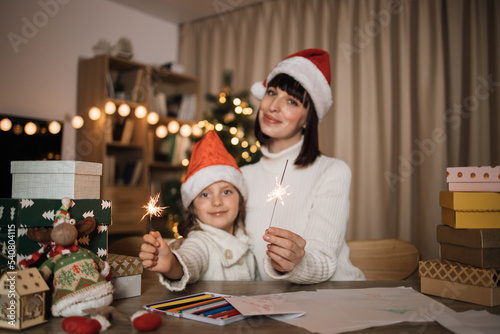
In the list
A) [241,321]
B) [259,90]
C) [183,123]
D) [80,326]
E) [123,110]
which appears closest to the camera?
[80,326]

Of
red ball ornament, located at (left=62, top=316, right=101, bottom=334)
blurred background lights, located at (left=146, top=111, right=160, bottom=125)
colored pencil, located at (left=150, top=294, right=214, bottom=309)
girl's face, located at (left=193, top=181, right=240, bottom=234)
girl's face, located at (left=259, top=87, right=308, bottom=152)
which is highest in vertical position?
blurred background lights, located at (left=146, top=111, right=160, bottom=125)

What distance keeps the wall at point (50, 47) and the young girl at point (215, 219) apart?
2.51m

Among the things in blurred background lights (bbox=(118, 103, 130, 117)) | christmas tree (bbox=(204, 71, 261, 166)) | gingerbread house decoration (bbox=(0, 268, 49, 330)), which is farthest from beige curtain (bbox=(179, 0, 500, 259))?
gingerbread house decoration (bbox=(0, 268, 49, 330))

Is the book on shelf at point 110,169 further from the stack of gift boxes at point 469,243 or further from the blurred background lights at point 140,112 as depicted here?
the stack of gift boxes at point 469,243

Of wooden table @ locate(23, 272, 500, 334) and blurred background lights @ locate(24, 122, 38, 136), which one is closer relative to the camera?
wooden table @ locate(23, 272, 500, 334)

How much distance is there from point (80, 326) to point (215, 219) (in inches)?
30.7

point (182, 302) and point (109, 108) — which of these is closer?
point (182, 302)

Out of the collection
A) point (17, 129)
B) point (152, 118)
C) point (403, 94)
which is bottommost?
point (17, 129)

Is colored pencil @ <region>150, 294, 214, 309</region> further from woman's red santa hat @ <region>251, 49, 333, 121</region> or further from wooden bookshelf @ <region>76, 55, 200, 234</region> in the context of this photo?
wooden bookshelf @ <region>76, 55, 200, 234</region>

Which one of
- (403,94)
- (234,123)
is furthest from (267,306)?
(403,94)

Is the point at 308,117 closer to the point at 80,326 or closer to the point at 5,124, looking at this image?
the point at 80,326

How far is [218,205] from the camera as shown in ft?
4.81

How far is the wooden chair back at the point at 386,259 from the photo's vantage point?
1904mm

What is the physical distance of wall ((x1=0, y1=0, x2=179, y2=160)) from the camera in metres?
3.31
